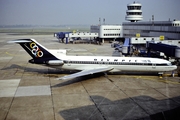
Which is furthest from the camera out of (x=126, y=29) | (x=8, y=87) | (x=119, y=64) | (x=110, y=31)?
(x=110, y=31)

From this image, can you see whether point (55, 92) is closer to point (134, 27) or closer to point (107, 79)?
point (107, 79)

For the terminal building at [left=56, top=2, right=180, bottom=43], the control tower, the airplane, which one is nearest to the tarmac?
the airplane

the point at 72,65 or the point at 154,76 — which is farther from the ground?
the point at 72,65

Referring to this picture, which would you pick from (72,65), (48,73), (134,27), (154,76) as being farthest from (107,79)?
(134,27)

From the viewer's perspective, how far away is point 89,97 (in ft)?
71.8

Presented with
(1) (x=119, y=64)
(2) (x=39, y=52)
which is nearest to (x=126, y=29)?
(1) (x=119, y=64)

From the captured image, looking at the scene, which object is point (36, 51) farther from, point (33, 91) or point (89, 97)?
point (89, 97)

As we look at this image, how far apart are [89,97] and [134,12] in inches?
2746

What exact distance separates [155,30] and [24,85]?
47909 millimetres

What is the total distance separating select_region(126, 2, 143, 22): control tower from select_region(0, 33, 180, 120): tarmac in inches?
2282

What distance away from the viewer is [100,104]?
1995cm

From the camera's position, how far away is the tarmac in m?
17.6

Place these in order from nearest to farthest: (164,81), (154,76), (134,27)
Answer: (164,81), (154,76), (134,27)

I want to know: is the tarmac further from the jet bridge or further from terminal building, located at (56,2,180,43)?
terminal building, located at (56,2,180,43)
